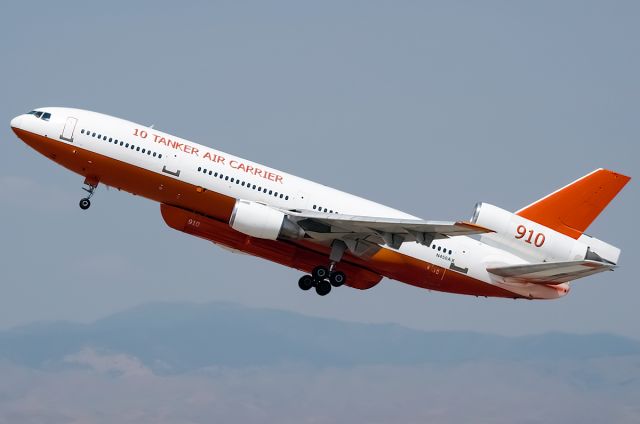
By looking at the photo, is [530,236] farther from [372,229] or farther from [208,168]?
[208,168]

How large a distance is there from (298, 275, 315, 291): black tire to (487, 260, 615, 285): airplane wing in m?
7.39

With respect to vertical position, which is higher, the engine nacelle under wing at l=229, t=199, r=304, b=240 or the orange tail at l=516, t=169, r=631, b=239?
the orange tail at l=516, t=169, r=631, b=239

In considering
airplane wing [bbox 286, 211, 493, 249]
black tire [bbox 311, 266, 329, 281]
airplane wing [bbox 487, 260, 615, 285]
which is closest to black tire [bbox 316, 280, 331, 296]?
black tire [bbox 311, 266, 329, 281]

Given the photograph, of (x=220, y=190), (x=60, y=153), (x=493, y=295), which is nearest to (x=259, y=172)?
(x=220, y=190)

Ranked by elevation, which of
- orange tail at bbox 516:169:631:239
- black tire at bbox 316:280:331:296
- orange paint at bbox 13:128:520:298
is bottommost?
black tire at bbox 316:280:331:296

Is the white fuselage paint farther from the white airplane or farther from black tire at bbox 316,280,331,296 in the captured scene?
black tire at bbox 316,280,331,296

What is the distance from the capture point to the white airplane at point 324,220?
43688 mm

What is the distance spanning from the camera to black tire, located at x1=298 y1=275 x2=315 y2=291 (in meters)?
46.7

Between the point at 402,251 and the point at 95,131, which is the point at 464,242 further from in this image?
the point at 95,131

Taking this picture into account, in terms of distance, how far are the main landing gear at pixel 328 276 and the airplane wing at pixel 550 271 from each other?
630 cm

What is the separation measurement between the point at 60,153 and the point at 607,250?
22.4m

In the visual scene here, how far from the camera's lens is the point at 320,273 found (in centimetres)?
4609

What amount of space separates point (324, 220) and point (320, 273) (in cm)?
335

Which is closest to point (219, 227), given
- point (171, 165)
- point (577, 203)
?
point (171, 165)
